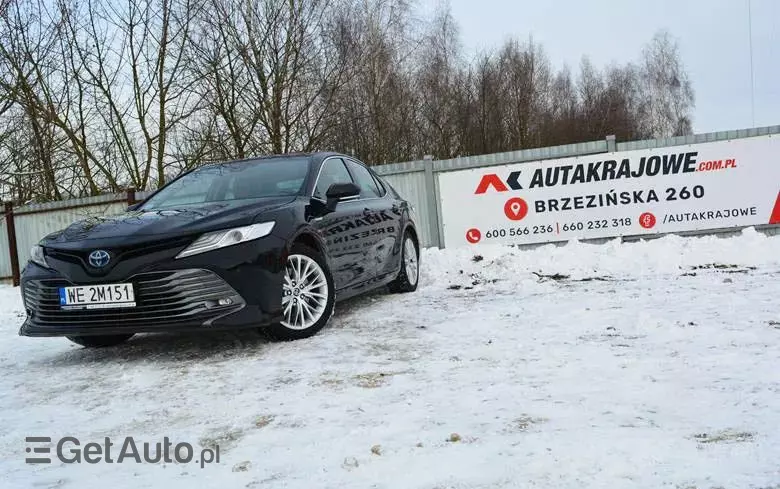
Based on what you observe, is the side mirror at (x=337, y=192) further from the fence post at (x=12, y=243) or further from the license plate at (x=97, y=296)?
the fence post at (x=12, y=243)

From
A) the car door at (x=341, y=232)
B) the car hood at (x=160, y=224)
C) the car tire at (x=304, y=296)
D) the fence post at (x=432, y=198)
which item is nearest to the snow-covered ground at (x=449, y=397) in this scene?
the car tire at (x=304, y=296)

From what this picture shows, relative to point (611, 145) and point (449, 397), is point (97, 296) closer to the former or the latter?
point (449, 397)

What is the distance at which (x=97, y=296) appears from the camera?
3.94 metres

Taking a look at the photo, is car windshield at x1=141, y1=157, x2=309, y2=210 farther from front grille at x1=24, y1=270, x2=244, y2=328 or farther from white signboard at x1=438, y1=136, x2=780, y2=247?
white signboard at x1=438, y1=136, x2=780, y2=247

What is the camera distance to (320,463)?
2289 mm

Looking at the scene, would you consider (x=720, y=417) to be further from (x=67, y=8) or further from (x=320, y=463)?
(x=67, y=8)

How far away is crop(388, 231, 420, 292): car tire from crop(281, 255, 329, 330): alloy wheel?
1.99 metres

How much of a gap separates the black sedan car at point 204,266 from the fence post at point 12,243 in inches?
349

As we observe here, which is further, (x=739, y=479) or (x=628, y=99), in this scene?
(x=628, y=99)

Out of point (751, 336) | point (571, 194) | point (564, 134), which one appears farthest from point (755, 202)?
point (564, 134)

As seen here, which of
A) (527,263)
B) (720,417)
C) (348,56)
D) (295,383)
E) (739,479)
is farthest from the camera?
(348,56)

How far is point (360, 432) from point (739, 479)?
1328 millimetres

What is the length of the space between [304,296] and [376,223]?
1.51 metres

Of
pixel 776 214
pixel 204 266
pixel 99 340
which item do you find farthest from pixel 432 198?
pixel 204 266
